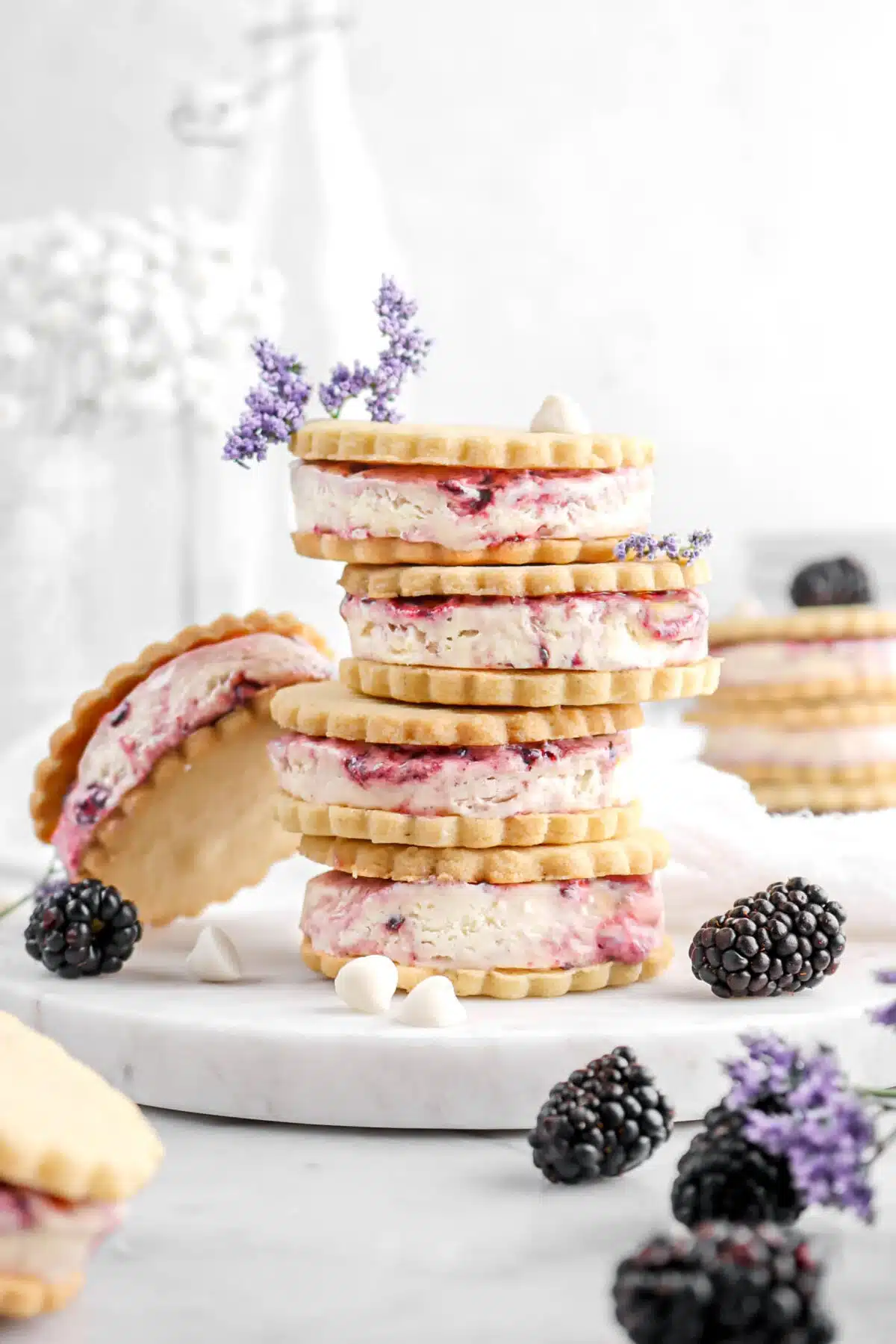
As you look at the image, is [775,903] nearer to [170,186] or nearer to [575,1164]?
[575,1164]

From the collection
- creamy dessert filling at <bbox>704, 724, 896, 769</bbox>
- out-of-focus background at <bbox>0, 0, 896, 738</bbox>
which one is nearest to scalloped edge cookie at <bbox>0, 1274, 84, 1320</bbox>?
creamy dessert filling at <bbox>704, 724, 896, 769</bbox>

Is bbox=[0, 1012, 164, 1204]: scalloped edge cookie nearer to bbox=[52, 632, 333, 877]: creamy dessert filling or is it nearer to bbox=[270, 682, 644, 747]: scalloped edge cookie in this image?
bbox=[270, 682, 644, 747]: scalloped edge cookie

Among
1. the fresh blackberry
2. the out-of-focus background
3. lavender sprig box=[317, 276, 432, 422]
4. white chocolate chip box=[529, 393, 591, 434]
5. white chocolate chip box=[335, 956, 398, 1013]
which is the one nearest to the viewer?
white chocolate chip box=[335, 956, 398, 1013]

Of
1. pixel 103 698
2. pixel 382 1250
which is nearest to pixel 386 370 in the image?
pixel 103 698

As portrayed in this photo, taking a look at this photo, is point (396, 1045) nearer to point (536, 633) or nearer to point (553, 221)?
point (536, 633)

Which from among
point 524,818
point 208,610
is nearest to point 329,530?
point 524,818

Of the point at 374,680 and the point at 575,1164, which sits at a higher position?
the point at 374,680
